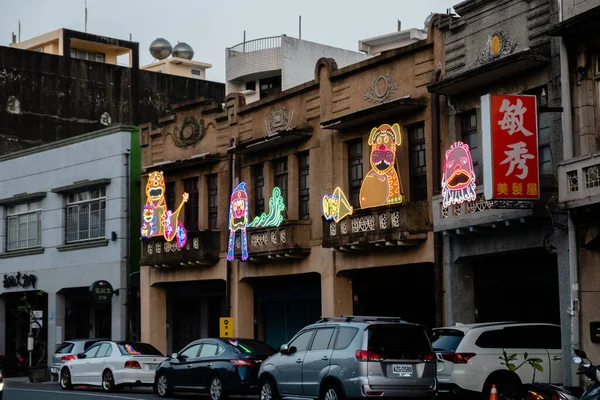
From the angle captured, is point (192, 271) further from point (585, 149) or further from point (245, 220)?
point (585, 149)

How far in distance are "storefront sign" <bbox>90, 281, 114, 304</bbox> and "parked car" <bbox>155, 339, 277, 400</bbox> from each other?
1255 cm

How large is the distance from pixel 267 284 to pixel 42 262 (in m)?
13.1

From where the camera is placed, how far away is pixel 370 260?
29312 mm

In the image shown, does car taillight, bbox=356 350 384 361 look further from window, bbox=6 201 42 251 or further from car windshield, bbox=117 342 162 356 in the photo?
window, bbox=6 201 42 251

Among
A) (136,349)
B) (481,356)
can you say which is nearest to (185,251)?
(136,349)

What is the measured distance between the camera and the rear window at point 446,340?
20516mm

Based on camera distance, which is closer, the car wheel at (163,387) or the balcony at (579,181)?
the balcony at (579,181)

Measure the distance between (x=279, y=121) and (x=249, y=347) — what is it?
947 cm

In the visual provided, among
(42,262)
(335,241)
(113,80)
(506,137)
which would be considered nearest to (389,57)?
(335,241)

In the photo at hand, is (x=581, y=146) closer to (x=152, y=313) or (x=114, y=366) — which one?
(x=114, y=366)

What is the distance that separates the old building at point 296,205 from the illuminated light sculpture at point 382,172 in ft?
0.13

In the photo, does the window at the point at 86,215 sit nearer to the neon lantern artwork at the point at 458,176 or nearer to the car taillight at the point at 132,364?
the car taillight at the point at 132,364

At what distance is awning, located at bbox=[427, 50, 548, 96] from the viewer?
2317 centimetres

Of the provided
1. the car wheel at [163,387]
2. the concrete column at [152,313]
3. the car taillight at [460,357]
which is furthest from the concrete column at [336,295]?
the car taillight at [460,357]
